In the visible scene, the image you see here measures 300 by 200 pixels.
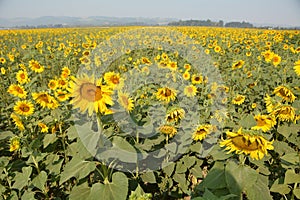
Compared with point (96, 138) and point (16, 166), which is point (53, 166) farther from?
point (96, 138)

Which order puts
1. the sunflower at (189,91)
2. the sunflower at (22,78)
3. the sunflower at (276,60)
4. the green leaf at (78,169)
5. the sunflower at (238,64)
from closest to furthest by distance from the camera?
the green leaf at (78,169) → the sunflower at (22,78) → the sunflower at (189,91) → the sunflower at (238,64) → the sunflower at (276,60)

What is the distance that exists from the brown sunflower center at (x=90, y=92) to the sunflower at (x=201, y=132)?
1178 mm

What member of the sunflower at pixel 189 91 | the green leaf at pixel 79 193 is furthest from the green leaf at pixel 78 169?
the sunflower at pixel 189 91

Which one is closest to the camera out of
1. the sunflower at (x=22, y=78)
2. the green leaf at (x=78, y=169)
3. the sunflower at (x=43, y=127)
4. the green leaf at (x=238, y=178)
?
the green leaf at (x=238, y=178)

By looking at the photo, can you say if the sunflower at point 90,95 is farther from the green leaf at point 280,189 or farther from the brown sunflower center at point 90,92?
the green leaf at point 280,189

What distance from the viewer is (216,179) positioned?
1.75 metres

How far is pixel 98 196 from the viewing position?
1659 mm

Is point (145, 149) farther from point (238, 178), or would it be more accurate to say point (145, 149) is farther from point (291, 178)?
point (291, 178)

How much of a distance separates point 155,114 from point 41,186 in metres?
1.38

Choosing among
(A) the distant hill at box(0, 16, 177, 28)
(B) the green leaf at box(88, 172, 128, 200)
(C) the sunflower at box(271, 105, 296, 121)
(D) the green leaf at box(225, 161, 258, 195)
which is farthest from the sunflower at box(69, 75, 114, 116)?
(A) the distant hill at box(0, 16, 177, 28)

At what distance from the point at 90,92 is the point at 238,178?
3.57ft

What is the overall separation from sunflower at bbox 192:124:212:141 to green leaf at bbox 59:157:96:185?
117cm

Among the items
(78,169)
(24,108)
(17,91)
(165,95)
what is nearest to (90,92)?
(78,169)

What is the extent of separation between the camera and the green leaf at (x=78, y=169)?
1.76 m
